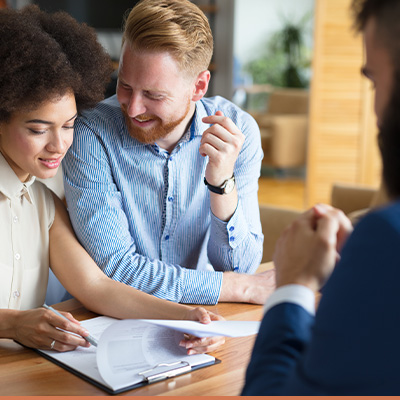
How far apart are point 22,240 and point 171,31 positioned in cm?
67

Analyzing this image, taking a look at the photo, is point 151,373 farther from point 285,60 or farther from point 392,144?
point 285,60

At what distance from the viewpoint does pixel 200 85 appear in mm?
1851

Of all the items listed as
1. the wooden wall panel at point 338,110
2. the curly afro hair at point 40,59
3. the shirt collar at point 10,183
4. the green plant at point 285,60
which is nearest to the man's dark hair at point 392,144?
the curly afro hair at point 40,59

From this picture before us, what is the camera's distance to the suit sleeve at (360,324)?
678mm

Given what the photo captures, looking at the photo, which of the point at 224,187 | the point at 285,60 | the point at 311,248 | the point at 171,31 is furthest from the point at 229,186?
the point at 285,60

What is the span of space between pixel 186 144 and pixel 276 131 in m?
5.68

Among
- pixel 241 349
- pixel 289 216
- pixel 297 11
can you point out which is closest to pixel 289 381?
pixel 241 349

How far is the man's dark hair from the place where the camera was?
0.73 metres

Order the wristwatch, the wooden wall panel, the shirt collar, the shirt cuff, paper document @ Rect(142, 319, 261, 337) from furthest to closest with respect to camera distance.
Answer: the wooden wall panel → the wristwatch → the shirt collar → paper document @ Rect(142, 319, 261, 337) → the shirt cuff

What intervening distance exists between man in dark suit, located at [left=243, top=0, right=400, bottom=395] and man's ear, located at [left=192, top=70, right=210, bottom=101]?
1.00 meters

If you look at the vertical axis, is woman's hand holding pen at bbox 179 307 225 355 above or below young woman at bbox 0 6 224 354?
below

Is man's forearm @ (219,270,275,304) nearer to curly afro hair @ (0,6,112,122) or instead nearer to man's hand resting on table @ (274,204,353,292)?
curly afro hair @ (0,6,112,122)

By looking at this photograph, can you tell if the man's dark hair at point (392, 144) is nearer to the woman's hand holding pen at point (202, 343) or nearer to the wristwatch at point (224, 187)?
the woman's hand holding pen at point (202, 343)

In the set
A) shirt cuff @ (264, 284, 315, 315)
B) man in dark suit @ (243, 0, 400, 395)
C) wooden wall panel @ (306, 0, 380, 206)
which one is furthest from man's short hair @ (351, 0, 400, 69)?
wooden wall panel @ (306, 0, 380, 206)
